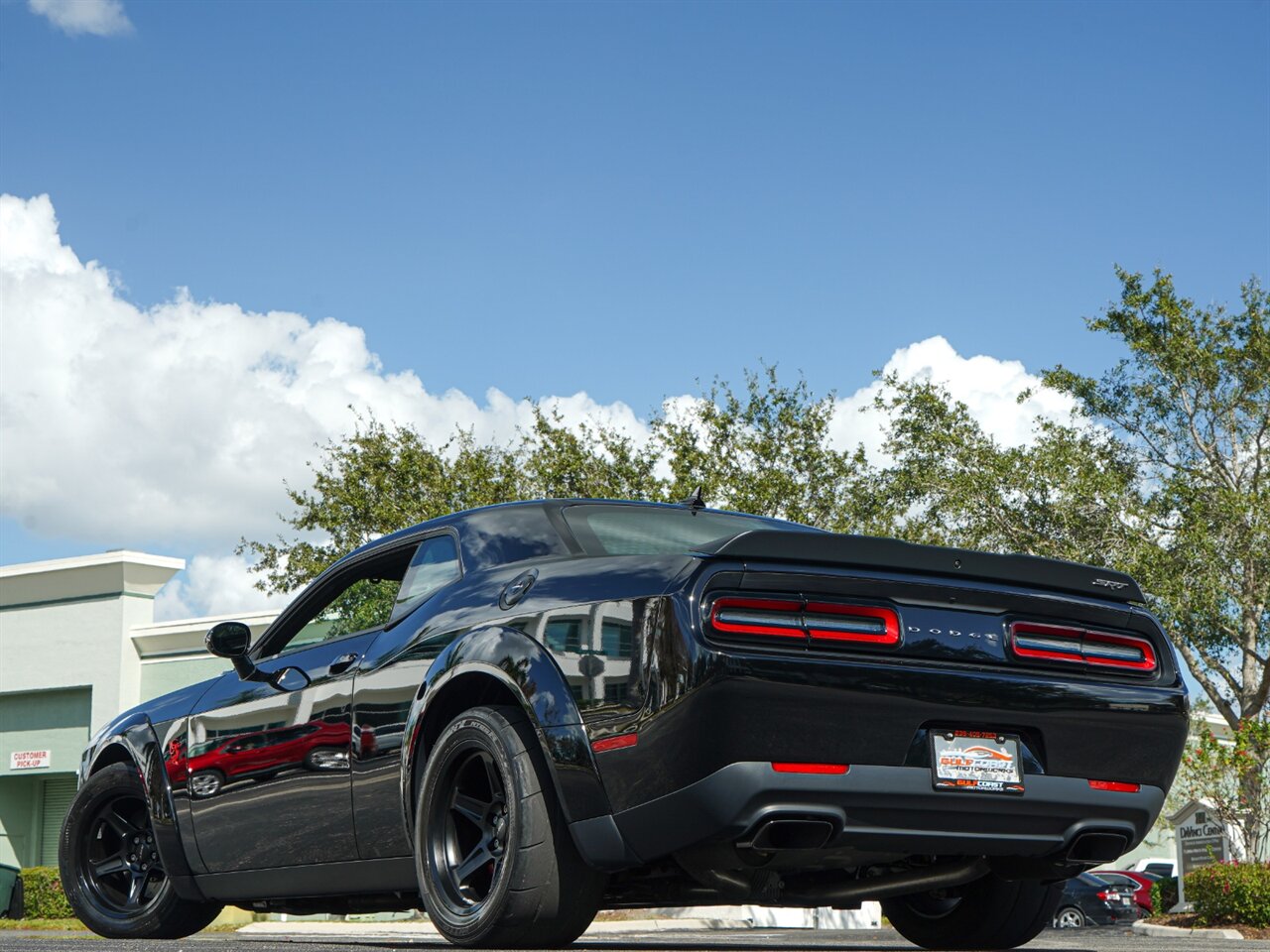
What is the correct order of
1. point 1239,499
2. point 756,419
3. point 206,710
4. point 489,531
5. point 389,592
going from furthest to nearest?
point 756,419 → point 1239,499 → point 206,710 → point 389,592 → point 489,531

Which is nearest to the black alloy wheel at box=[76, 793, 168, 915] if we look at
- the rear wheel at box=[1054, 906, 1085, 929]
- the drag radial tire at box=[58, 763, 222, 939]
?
the drag radial tire at box=[58, 763, 222, 939]

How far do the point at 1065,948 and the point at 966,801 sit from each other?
6.77 ft

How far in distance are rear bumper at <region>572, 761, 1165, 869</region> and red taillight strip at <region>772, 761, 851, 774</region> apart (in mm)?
A: 13

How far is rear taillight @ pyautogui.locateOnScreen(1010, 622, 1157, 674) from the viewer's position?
484 cm

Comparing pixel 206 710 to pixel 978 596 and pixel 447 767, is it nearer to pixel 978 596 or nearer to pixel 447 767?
pixel 447 767

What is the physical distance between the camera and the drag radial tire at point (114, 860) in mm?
7047

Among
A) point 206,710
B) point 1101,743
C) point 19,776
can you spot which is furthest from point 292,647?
point 19,776

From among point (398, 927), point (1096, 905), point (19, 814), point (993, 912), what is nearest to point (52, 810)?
point (19, 814)

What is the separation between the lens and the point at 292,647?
640cm

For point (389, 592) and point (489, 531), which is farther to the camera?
point (389, 592)

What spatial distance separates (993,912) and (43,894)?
26.1 metres

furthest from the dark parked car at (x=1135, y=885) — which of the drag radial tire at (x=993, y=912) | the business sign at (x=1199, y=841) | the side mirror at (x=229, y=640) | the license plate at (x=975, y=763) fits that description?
the license plate at (x=975, y=763)

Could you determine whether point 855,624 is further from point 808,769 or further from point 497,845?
point 497,845

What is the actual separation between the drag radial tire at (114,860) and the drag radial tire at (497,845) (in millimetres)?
2312
